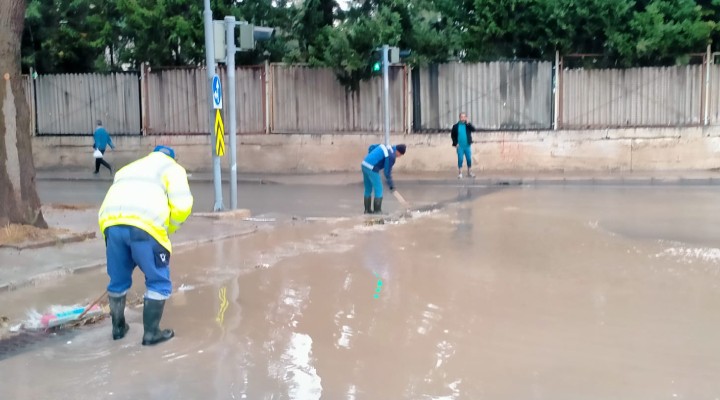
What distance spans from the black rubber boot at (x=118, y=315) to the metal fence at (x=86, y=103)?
54.9 feet

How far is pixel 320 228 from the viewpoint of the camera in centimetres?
1141

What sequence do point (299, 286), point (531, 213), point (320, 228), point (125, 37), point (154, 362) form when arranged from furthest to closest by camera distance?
point (125, 37) → point (531, 213) → point (320, 228) → point (299, 286) → point (154, 362)

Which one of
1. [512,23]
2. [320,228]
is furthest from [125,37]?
[320,228]

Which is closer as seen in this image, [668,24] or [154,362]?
[154,362]

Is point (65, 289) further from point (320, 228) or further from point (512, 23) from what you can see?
point (512, 23)

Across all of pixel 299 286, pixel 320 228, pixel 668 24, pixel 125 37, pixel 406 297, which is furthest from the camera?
pixel 125 37

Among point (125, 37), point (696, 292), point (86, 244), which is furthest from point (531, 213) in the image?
point (125, 37)

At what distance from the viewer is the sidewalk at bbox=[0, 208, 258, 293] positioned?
25.8ft

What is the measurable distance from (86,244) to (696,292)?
680 cm

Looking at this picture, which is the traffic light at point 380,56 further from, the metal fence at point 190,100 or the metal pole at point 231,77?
the metal pole at point 231,77

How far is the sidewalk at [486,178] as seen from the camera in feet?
57.2

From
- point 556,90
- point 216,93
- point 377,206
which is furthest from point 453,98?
point 216,93

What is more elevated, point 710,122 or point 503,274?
point 710,122

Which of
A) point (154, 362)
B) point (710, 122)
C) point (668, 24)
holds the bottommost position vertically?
point (154, 362)
